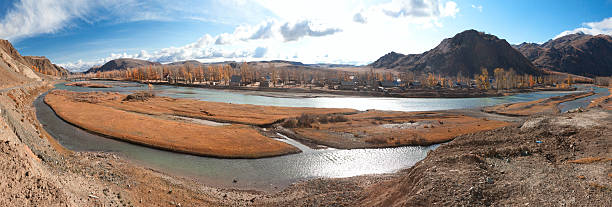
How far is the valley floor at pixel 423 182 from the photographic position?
32.8ft

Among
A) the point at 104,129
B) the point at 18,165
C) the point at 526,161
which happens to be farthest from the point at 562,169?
the point at 104,129

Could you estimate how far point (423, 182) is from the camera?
11.8 metres

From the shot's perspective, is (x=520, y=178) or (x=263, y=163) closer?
(x=520, y=178)

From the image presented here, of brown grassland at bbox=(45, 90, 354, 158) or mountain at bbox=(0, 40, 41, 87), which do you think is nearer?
brown grassland at bbox=(45, 90, 354, 158)

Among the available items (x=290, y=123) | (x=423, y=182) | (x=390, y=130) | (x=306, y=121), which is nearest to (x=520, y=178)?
(x=423, y=182)

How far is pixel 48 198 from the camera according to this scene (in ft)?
34.3

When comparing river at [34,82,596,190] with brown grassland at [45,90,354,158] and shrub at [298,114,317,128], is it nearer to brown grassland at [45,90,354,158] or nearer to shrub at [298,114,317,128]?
brown grassland at [45,90,354,158]

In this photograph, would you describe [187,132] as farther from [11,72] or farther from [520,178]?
[11,72]

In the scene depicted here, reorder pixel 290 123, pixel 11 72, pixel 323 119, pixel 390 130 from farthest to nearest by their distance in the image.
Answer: pixel 11 72 < pixel 323 119 < pixel 290 123 < pixel 390 130

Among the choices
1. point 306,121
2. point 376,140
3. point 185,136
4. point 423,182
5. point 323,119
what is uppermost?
point 423,182

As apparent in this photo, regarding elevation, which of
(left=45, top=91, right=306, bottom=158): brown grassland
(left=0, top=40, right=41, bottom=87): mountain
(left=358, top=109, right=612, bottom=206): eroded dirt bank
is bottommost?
(left=45, top=91, right=306, bottom=158): brown grassland

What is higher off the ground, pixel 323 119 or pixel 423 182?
pixel 423 182

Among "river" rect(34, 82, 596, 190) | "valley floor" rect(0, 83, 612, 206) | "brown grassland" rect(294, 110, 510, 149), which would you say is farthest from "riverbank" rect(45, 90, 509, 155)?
"valley floor" rect(0, 83, 612, 206)

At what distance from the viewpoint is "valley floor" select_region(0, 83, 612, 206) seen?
999 centimetres
